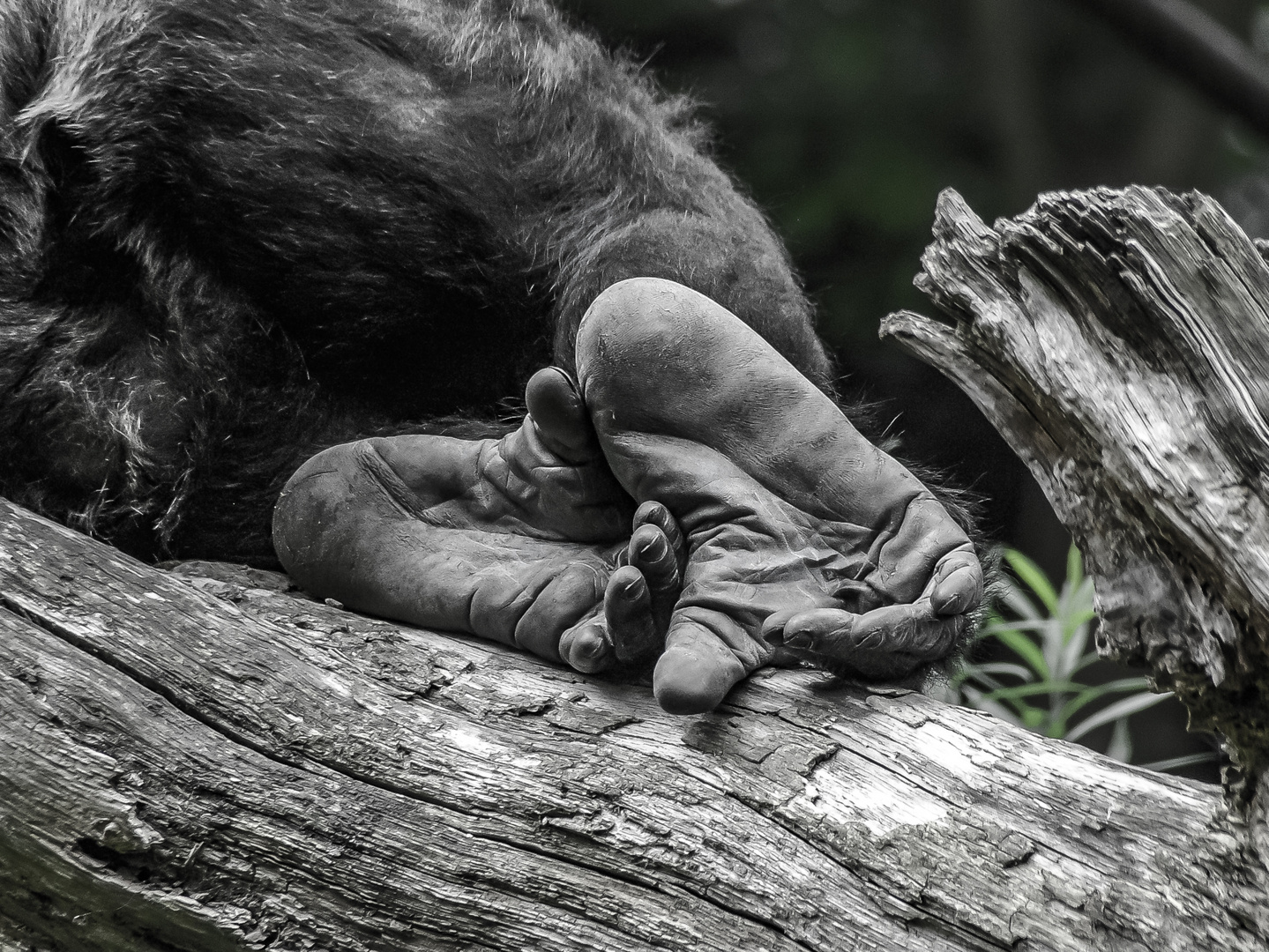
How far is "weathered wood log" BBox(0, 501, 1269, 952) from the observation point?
2.56ft

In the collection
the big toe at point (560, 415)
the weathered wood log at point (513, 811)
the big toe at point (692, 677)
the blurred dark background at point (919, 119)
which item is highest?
the blurred dark background at point (919, 119)

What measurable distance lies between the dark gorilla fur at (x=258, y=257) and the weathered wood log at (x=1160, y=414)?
1.64 feet

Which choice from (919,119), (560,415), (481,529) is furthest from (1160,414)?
(919,119)

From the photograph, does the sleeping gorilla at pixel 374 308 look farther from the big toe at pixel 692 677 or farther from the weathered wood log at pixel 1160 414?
the weathered wood log at pixel 1160 414

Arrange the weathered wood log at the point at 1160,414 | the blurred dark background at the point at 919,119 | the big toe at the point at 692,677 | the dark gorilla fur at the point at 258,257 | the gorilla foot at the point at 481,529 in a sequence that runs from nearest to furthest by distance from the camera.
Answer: the weathered wood log at the point at 1160,414, the big toe at the point at 692,677, the gorilla foot at the point at 481,529, the dark gorilla fur at the point at 258,257, the blurred dark background at the point at 919,119

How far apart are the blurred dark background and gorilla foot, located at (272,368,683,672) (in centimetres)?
207

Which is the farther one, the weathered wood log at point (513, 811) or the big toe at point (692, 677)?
the big toe at point (692, 677)

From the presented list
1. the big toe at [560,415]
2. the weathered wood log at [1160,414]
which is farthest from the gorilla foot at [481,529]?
the weathered wood log at [1160,414]

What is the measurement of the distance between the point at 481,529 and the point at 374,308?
33 centimetres

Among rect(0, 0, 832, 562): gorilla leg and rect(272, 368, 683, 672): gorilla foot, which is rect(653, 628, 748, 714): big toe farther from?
rect(0, 0, 832, 562): gorilla leg

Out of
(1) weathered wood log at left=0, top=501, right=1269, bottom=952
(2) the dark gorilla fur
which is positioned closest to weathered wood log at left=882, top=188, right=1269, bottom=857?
(1) weathered wood log at left=0, top=501, right=1269, bottom=952

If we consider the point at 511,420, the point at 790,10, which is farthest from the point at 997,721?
the point at 790,10

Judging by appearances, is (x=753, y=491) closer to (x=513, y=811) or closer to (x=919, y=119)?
(x=513, y=811)

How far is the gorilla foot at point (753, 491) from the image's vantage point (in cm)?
95
